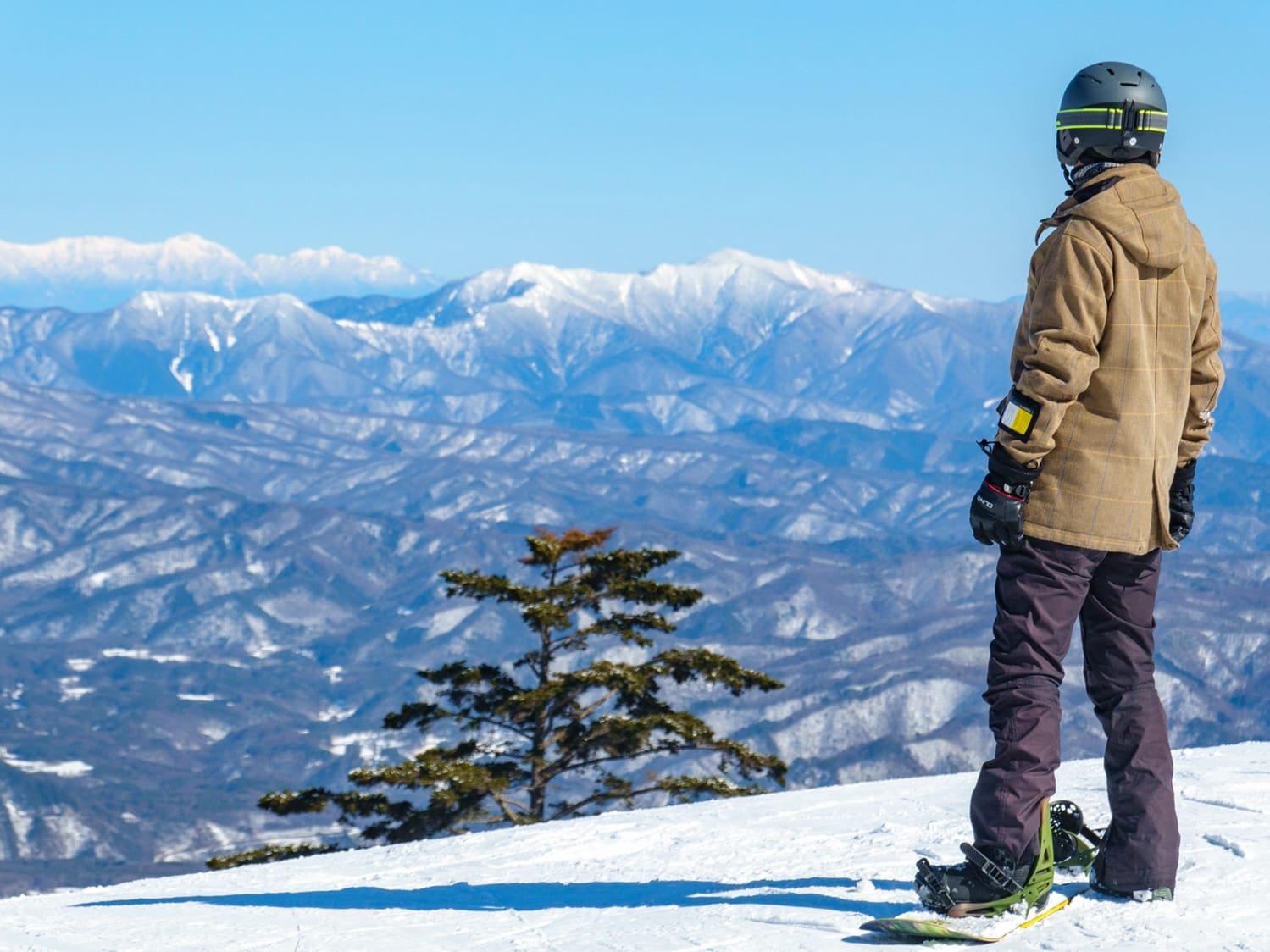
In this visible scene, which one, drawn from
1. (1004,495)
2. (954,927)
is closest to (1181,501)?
A: (1004,495)

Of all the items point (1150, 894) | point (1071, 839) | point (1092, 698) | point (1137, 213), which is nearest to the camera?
point (1137, 213)

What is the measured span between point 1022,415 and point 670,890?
10.5ft

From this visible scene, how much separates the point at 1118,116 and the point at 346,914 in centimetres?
527

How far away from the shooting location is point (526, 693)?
981 inches

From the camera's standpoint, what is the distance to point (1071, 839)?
6.84m

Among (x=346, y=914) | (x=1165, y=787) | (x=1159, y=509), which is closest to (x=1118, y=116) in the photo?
(x=1159, y=509)

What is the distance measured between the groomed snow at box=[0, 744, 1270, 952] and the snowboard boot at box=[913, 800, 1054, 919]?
0.16 m

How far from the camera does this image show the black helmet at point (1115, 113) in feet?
19.8

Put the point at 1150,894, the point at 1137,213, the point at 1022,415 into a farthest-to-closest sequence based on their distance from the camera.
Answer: the point at 1150,894
the point at 1137,213
the point at 1022,415

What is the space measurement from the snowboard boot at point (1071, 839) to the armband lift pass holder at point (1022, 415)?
2041mm

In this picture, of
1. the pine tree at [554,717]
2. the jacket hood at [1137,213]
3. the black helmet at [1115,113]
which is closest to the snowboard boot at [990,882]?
the jacket hood at [1137,213]

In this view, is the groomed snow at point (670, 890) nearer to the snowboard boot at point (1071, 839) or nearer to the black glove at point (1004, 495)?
the snowboard boot at point (1071, 839)

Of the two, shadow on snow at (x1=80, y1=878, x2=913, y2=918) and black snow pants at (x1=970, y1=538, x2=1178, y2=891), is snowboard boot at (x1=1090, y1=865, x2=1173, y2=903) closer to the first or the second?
black snow pants at (x1=970, y1=538, x2=1178, y2=891)

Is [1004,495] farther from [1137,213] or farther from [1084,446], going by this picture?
[1137,213]
